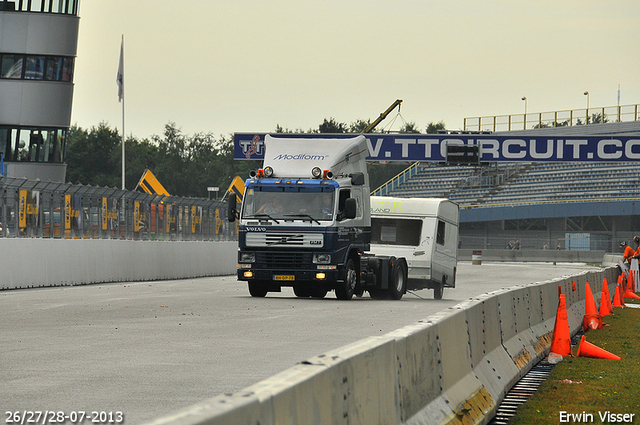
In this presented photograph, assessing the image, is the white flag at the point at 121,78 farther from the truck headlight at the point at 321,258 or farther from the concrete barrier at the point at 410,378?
the concrete barrier at the point at 410,378

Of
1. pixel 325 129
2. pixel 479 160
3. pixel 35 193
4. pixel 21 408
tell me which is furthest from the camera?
pixel 325 129

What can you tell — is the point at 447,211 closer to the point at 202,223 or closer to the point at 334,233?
the point at 334,233

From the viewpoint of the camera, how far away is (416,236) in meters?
23.4

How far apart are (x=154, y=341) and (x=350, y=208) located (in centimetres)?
844

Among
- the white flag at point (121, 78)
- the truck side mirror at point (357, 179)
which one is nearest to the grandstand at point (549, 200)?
the white flag at point (121, 78)

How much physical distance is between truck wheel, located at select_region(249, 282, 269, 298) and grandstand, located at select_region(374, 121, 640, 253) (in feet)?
166

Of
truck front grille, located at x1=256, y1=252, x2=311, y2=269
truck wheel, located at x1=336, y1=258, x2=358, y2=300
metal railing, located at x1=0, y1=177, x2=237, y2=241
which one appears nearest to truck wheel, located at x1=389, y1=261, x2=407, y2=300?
truck wheel, located at x1=336, y1=258, x2=358, y2=300

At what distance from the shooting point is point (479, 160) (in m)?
47.0

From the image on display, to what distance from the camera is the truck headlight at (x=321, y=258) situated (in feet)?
65.9

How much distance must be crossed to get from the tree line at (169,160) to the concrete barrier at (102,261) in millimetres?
81347

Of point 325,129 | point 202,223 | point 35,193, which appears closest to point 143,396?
point 35,193

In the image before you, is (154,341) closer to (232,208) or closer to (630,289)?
(232,208)

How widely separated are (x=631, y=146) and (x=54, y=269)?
31677mm

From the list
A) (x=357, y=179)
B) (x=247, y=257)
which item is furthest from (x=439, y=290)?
(x=247, y=257)
